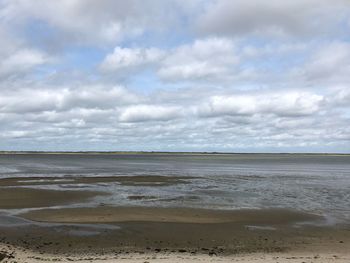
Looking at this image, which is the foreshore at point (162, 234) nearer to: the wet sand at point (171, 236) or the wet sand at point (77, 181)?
the wet sand at point (171, 236)

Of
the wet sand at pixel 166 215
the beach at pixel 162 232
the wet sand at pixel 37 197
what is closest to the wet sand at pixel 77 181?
the wet sand at pixel 37 197

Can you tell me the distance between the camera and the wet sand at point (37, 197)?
23844mm

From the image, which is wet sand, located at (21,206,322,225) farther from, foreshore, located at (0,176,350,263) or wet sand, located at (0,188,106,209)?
wet sand, located at (0,188,106,209)

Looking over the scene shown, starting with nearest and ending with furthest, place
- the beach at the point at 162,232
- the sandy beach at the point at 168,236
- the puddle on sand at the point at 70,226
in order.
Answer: the sandy beach at the point at 168,236 → the beach at the point at 162,232 → the puddle on sand at the point at 70,226

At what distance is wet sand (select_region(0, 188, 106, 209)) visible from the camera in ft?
78.2

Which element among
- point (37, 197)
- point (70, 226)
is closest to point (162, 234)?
point (70, 226)

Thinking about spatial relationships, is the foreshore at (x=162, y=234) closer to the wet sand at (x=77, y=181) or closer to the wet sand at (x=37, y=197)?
the wet sand at (x=37, y=197)

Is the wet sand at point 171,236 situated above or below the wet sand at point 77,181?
below

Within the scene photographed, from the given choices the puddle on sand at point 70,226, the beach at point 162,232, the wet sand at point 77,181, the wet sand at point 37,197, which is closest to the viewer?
the beach at point 162,232

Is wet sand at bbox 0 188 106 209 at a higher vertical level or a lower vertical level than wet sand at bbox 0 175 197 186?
lower

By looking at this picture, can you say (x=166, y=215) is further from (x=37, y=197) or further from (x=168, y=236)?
(x=37, y=197)

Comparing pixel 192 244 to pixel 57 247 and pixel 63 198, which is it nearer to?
pixel 57 247

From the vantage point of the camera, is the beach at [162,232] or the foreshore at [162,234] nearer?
the foreshore at [162,234]

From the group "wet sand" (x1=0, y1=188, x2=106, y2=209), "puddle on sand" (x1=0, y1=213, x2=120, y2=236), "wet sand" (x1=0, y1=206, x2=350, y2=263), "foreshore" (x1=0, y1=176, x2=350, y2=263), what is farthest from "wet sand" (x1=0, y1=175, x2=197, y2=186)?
"puddle on sand" (x1=0, y1=213, x2=120, y2=236)
